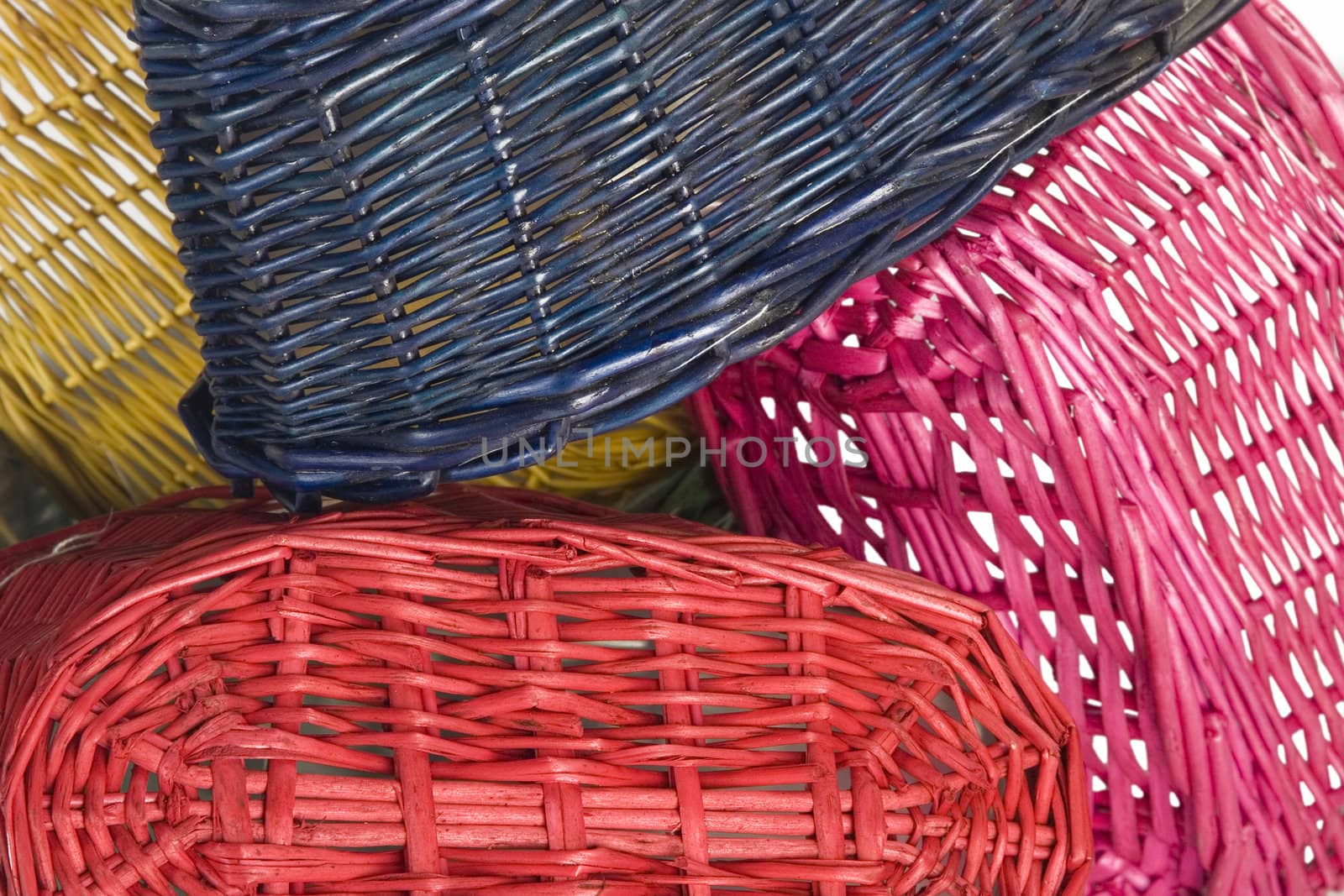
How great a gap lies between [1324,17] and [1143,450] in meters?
0.65

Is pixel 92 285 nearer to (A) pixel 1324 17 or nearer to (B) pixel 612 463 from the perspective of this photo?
(B) pixel 612 463

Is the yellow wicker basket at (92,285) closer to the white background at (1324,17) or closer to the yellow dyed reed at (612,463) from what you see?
the yellow dyed reed at (612,463)

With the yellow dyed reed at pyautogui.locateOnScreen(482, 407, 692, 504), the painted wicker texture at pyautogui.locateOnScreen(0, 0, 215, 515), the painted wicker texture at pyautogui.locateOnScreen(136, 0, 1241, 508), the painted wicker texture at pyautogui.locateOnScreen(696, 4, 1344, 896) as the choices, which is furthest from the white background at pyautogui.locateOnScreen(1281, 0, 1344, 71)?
the painted wicker texture at pyautogui.locateOnScreen(0, 0, 215, 515)

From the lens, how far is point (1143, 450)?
1.85 feet

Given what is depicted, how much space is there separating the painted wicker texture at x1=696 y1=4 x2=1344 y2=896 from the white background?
0.40 metres

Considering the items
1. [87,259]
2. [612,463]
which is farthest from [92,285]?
[612,463]

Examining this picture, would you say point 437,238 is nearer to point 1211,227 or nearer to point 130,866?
point 130,866

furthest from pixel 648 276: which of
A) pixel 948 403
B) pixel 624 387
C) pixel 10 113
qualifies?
pixel 10 113

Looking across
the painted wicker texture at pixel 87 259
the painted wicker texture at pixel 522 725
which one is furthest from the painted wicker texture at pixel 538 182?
the painted wicker texture at pixel 87 259

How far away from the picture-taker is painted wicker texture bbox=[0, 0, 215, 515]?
667 mm

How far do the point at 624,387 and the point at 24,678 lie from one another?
257 mm

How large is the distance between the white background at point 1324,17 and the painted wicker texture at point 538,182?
1.79ft

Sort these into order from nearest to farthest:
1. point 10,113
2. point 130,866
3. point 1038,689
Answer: point 130,866 → point 1038,689 → point 10,113

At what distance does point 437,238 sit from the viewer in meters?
0.47
